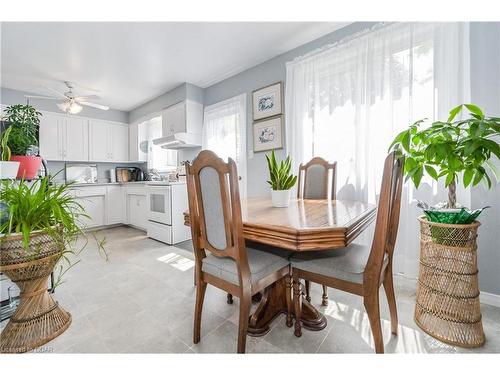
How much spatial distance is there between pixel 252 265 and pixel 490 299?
1.86m

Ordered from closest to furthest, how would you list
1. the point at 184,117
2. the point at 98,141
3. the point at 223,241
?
the point at 223,241 < the point at 184,117 < the point at 98,141

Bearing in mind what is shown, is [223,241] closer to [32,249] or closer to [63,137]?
[32,249]

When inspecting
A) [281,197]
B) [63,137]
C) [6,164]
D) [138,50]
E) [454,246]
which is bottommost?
[454,246]

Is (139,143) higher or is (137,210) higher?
(139,143)

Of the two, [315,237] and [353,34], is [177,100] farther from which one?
[315,237]

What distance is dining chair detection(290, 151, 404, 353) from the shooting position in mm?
986

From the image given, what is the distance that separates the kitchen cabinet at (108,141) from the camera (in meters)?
4.52

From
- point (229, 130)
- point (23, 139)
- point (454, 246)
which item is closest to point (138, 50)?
Result: point (229, 130)

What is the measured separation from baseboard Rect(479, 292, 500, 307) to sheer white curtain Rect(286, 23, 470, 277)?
0.42 m

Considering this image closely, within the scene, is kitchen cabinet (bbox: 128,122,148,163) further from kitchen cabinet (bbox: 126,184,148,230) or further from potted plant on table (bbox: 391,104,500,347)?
potted plant on table (bbox: 391,104,500,347)

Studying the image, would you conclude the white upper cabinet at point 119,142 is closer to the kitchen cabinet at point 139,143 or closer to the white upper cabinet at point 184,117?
the kitchen cabinet at point 139,143

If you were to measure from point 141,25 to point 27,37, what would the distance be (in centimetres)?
134

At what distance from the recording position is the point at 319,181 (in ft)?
7.06

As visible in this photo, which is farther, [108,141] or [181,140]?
[108,141]
